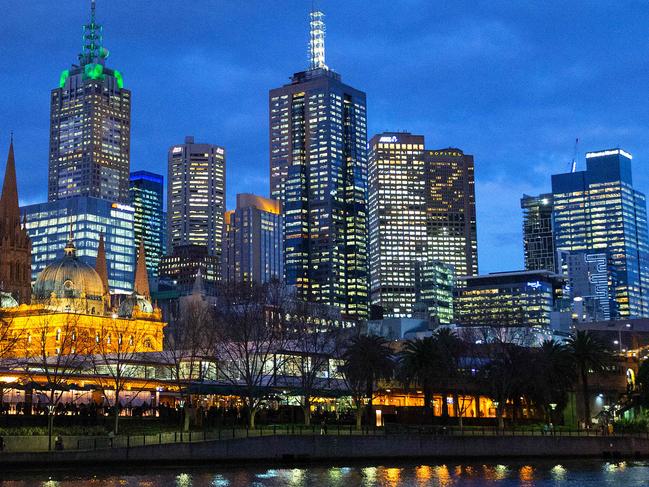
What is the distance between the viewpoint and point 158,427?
94.6 metres

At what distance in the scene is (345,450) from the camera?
92.2 m

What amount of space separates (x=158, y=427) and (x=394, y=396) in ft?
169

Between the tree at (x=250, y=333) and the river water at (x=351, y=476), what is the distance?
2621 cm

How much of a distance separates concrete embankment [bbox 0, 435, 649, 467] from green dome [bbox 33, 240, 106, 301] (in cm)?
11182

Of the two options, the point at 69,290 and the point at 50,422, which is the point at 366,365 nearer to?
the point at 50,422

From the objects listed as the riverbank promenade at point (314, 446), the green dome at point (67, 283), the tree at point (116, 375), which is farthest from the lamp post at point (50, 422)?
the green dome at point (67, 283)

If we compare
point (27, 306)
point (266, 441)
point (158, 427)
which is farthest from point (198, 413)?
point (27, 306)

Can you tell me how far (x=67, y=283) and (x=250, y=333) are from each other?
80.2 meters

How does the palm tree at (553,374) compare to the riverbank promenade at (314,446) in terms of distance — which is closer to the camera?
→ the riverbank promenade at (314,446)

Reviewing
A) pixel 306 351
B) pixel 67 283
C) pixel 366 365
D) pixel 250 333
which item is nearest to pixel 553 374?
pixel 366 365

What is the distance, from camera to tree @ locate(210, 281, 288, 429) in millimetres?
116875

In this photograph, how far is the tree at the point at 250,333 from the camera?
383ft

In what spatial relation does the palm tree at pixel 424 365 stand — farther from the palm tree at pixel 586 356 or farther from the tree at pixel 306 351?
the palm tree at pixel 586 356

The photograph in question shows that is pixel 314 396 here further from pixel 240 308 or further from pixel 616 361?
pixel 616 361
